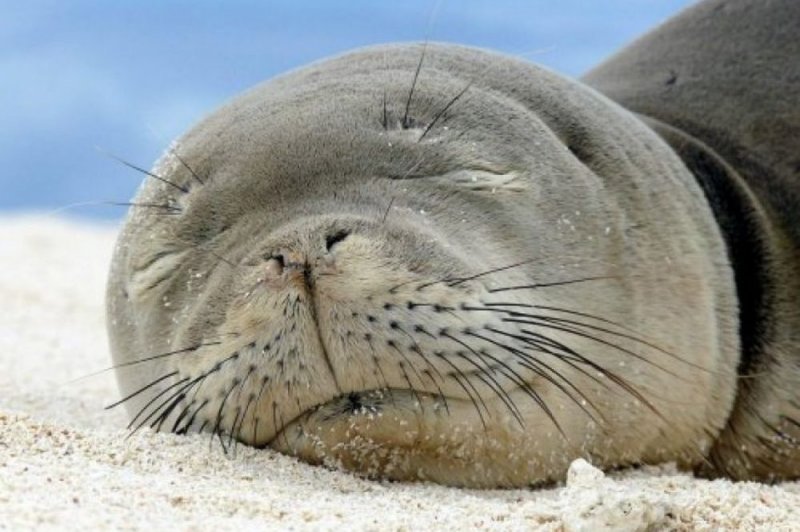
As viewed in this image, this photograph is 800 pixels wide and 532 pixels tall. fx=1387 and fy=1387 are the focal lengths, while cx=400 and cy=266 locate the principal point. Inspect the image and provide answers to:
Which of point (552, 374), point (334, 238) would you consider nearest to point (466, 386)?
point (552, 374)

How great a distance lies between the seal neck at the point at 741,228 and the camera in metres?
4.49

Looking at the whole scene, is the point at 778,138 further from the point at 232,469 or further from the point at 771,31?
the point at 232,469

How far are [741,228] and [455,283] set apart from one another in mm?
1650

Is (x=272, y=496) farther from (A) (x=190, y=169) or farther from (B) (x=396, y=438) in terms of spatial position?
(A) (x=190, y=169)

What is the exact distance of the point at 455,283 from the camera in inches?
135

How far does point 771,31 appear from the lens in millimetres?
5586

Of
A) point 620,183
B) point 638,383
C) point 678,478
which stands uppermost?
point 620,183

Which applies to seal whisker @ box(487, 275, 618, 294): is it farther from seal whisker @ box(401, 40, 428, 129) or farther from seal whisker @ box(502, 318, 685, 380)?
seal whisker @ box(401, 40, 428, 129)

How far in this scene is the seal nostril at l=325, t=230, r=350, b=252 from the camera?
329 cm

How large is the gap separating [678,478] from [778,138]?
1732 millimetres

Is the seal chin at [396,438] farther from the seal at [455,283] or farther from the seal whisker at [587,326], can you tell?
the seal whisker at [587,326]

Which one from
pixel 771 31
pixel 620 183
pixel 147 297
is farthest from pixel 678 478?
pixel 771 31

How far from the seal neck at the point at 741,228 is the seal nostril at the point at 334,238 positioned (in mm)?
1635

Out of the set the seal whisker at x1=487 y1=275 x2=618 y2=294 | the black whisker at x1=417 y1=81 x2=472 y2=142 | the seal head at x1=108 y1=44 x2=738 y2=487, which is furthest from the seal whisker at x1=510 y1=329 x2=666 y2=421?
the black whisker at x1=417 y1=81 x2=472 y2=142
